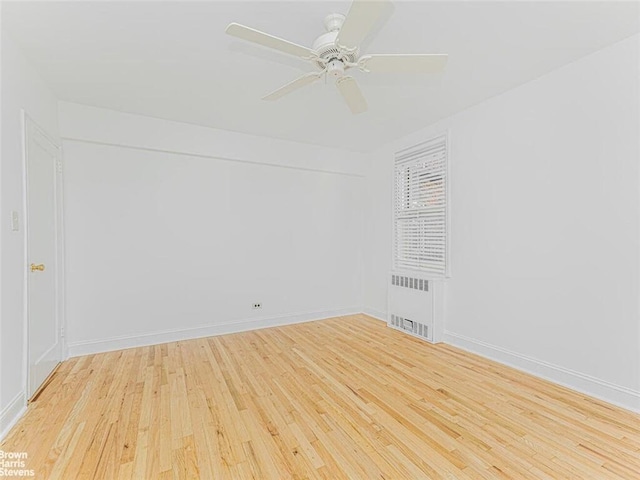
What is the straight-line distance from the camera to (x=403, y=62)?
75.5 inches

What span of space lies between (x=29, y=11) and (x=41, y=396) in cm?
267

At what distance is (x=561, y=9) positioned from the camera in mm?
1912

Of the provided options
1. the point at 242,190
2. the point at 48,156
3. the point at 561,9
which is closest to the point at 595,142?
the point at 561,9

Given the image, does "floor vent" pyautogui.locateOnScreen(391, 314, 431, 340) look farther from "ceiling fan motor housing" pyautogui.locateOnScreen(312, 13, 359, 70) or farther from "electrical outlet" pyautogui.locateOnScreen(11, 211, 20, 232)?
"electrical outlet" pyautogui.locateOnScreen(11, 211, 20, 232)

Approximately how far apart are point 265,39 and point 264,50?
73 centimetres

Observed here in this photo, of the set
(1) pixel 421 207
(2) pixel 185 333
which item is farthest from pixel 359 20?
(2) pixel 185 333

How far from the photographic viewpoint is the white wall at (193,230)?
334 cm

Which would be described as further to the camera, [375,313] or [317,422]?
[375,313]

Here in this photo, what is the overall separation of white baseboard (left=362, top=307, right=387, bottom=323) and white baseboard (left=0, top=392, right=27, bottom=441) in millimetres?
3846

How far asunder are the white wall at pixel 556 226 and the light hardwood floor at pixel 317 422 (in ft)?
0.94

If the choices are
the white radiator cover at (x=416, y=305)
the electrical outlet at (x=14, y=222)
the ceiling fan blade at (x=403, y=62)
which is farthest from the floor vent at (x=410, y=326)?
the electrical outlet at (x=14, y=222)

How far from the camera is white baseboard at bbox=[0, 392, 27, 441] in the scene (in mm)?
1918

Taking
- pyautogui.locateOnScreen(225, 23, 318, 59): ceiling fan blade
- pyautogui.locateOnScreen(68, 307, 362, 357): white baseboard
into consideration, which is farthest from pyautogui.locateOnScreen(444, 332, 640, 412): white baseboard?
pyautogui.locateOnScreen(225, 23, 318, 59): ceiling fan blade

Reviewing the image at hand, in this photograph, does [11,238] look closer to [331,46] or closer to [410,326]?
[331,46]
